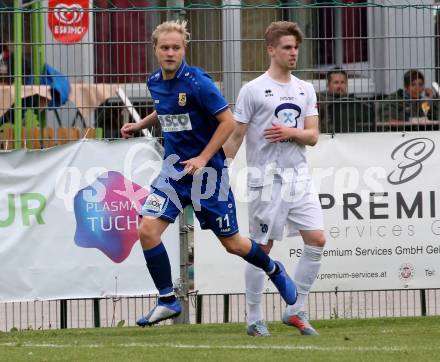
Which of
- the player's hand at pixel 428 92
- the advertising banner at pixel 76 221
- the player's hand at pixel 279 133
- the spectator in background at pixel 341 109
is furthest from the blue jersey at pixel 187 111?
the player's hand at pixel 428 92

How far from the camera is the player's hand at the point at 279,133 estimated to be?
934cm

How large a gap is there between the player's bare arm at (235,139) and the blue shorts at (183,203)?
48 cm

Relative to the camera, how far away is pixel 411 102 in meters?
11.9

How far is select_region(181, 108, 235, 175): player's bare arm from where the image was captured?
877 centimetres

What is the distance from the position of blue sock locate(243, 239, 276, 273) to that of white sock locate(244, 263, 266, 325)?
370 millimetres

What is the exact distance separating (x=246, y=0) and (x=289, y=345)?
27.5ft

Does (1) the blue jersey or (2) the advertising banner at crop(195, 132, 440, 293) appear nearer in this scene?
(1) the blue jersey

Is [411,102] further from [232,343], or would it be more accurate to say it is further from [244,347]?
[244,347]

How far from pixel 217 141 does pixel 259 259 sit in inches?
38.5

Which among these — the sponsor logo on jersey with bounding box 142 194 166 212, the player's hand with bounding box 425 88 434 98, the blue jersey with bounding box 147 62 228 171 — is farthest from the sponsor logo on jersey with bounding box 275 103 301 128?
the player's hand with bounding box 425 88 434 98

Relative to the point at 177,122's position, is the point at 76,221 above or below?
below

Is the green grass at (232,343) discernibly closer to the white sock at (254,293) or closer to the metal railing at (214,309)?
the white sock at (254,293)

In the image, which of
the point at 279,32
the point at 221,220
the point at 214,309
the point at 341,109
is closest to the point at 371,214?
the point at 341,109

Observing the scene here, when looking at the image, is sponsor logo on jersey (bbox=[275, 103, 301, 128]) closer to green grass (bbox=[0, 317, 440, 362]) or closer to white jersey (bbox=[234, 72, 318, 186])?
white jersey (bbox=[234, 72, 318, 186])
